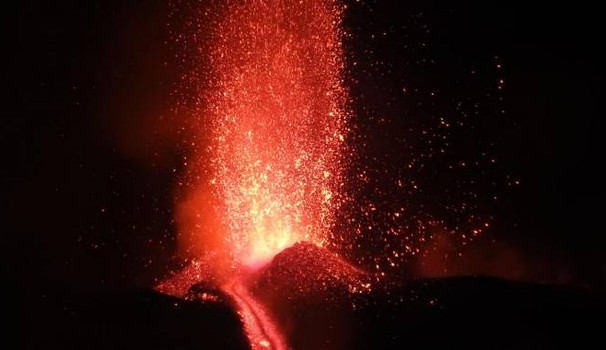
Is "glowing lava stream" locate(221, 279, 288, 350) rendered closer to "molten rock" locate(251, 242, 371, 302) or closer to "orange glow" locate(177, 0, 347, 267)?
"molten rock" locate(251, 242, 371, 302)

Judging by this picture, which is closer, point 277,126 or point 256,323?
point 256,323

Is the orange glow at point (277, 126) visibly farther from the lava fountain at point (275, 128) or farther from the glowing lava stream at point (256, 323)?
the glowing lava stream at point (256, 323)

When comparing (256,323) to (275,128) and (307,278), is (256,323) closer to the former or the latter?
(307,278)

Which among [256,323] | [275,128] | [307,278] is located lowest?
[256,323]

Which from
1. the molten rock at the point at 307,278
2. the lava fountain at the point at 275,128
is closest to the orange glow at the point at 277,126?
the lava fountain at the point at 275,128

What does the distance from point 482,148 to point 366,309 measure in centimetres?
780

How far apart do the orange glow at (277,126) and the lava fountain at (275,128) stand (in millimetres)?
25

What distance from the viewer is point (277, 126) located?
1298 cm

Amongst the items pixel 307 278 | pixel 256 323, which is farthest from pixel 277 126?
pixel 256 323

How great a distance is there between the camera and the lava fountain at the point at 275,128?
12562mm

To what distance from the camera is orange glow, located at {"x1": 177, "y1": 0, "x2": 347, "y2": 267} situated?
12.6m

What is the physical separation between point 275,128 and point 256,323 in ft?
22.9

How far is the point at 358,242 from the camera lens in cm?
1320

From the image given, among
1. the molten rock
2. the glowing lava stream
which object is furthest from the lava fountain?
the glowing lava stream
